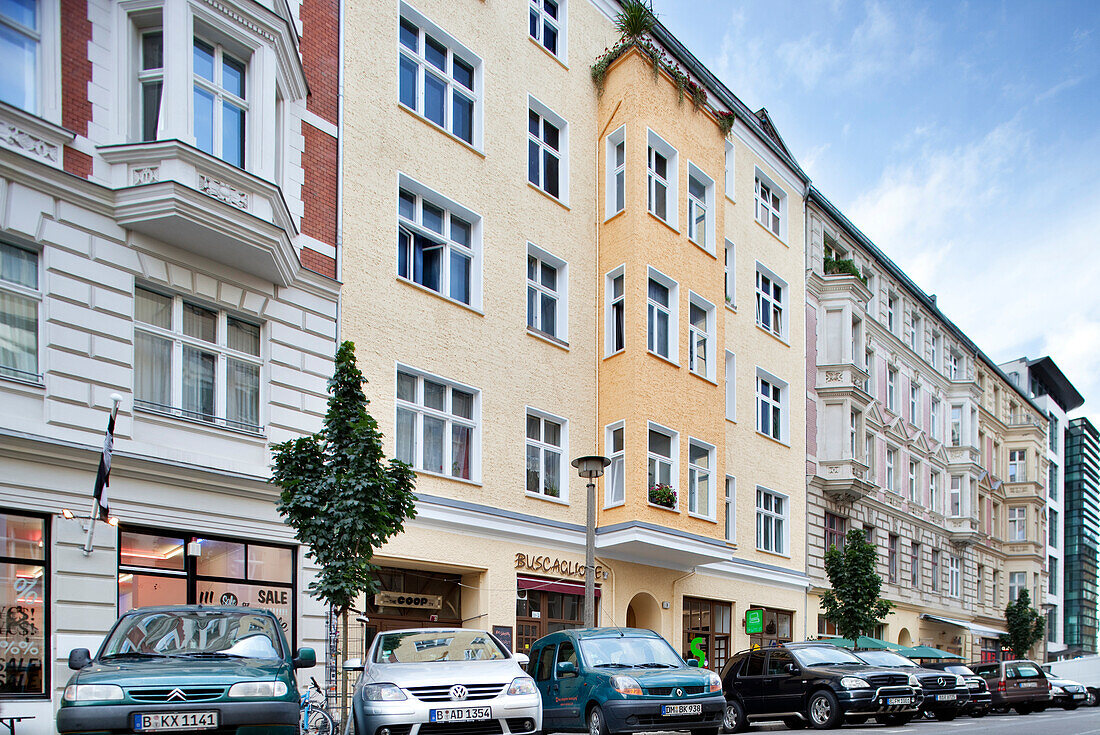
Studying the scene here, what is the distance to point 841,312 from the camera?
3606 centimetres

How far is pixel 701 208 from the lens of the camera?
27516mm

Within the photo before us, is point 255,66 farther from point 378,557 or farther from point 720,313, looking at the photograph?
point 720,313

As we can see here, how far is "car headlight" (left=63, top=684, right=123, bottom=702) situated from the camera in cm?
888

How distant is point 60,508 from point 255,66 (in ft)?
24.2

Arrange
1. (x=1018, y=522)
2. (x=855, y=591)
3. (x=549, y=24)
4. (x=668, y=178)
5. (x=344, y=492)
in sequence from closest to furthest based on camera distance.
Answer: (x=344, y=492) < (x=549, y=24) < (x=668, y=178) < (x=855, y=591) < (x=1018, y=522)

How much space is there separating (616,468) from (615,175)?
731 cm

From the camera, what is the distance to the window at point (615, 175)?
2517cm

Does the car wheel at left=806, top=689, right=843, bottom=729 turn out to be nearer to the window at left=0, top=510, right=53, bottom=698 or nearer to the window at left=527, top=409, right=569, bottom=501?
the window at left=527, top=409, right=569, bottom=501

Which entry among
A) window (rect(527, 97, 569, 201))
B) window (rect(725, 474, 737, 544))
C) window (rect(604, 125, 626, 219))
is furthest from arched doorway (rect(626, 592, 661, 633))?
window (rect(527, 97, 569, 201))

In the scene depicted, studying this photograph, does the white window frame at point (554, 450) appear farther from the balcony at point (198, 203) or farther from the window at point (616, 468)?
the balcony at point (198, 203)

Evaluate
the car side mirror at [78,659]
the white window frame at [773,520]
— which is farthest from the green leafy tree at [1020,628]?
the car side mirror at [78,659]

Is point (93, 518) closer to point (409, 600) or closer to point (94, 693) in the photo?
point (94, 693)

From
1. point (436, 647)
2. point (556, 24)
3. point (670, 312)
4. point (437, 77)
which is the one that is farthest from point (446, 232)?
point (436, 647)

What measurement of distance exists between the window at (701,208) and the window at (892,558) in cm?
1805
